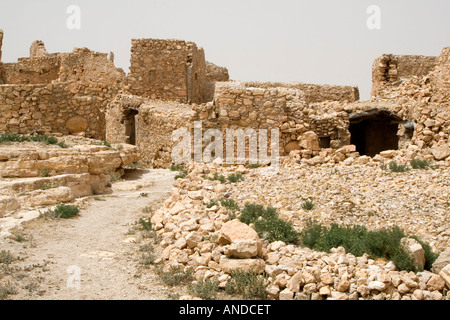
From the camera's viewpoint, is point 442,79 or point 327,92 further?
point 327,92

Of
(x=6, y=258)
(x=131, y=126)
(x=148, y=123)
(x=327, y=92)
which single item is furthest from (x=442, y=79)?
(x=6, y=258)

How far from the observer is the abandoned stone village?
4840 millimetres

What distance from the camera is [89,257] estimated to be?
5617 millimetres

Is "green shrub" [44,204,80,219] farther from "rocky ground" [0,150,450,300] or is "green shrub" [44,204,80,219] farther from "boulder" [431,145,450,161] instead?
"boulder" [431,145,450,161]

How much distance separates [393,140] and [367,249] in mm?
12131

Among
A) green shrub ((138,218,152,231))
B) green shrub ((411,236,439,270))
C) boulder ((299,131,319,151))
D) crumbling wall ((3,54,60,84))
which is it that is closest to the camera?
green shrub ((411,236,439,270))

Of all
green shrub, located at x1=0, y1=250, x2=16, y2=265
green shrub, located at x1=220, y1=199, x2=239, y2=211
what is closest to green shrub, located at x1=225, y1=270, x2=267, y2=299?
green shrub, located at x1=220, y1=199, x2=239, y2=211

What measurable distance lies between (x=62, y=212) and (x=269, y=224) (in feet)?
12.2

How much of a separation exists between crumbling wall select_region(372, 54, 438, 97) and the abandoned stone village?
91 cm

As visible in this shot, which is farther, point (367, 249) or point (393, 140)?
point (393, 140)

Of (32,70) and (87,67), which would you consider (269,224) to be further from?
(32,70)
